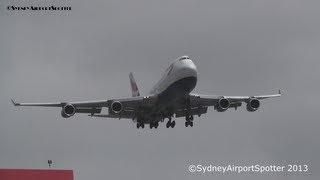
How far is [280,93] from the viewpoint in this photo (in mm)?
80250

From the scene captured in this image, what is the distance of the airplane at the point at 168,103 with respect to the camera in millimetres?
67125

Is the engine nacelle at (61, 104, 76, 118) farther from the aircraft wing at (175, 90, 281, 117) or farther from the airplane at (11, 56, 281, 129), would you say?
the aircraft wing at (175, 90, 281, 117)

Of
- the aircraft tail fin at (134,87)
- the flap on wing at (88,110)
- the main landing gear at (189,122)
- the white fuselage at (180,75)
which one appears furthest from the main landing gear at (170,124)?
the aircraft tail fin at (134,87)

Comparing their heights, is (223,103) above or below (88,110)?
below

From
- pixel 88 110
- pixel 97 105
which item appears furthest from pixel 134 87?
pixel 97 105

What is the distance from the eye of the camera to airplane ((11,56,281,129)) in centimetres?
6712

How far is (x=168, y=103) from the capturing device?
70750 mm

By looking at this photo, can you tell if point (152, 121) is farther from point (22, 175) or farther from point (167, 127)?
point (22, 175)

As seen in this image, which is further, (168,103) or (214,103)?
(214,103)

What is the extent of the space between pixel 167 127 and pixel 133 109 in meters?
5.39

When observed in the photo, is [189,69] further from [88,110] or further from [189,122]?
[88,110]

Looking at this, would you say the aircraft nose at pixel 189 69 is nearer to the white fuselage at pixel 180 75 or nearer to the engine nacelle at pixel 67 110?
the white fuselage at pixel 180 75

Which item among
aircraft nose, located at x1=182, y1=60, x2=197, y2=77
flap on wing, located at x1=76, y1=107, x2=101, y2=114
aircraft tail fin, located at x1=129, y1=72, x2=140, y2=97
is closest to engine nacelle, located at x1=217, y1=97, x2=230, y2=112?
aircraft nose, located at x1=182, y1=60, x2=197, y2=77

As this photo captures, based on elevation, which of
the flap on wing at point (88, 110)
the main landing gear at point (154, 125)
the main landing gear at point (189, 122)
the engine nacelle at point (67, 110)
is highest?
the flap on wing at point (88, 110)
